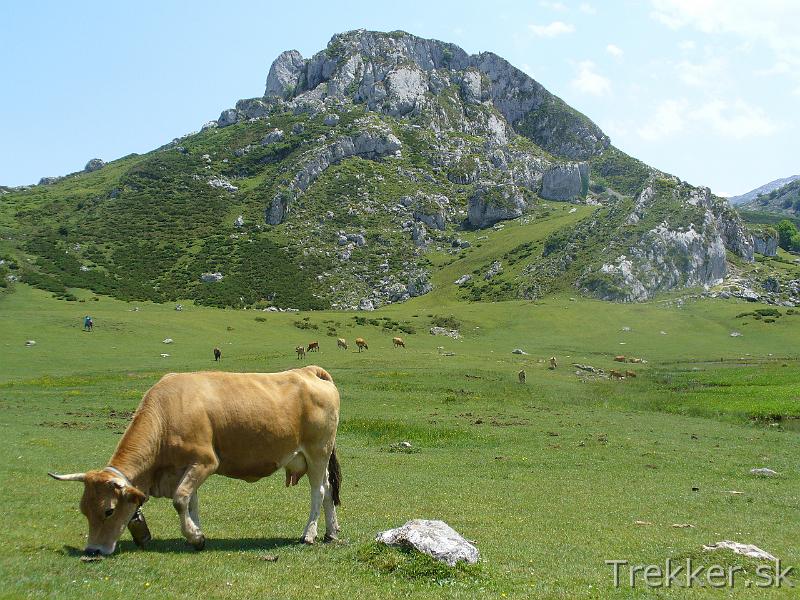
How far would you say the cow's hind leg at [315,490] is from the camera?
40.0 feet

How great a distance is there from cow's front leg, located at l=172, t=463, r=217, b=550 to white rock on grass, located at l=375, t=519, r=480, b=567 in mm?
3337

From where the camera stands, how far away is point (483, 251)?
169500 millimetres

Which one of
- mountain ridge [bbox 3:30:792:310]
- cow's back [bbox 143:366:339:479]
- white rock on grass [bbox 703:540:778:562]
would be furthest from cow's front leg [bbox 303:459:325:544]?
mountain ridge [bbox 3:30:792:310]

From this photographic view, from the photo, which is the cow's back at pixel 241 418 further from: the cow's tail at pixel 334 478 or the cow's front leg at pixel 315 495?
the cow's tail at pixel 334 478

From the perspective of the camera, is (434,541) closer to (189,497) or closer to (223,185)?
(189,497)

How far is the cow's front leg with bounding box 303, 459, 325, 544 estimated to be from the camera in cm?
1218

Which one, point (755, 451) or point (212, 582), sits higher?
point (212, 582)

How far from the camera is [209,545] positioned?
11695mm

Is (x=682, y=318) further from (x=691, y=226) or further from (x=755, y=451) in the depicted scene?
(x=755, y=451)

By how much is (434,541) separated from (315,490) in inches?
111

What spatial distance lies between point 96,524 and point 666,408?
4169 centimetres

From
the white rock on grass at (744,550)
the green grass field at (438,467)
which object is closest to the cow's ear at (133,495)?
the green grass field at (438,467)

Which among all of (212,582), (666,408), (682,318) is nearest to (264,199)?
(682,318)

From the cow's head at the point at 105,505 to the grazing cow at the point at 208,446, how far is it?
0.6 inches
